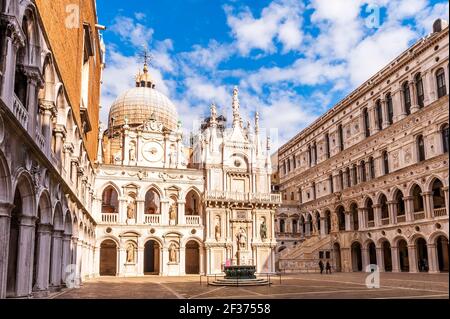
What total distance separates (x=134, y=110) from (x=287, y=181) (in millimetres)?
20061

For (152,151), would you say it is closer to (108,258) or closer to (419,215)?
(108,258)

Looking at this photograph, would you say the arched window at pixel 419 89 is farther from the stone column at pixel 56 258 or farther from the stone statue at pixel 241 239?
the stone column at pixel 56 258

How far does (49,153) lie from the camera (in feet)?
52.4

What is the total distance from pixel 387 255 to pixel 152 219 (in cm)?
2024

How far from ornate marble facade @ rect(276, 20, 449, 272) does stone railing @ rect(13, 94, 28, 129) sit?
25.7m

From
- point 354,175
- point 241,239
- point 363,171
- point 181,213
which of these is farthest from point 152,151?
point 363,171

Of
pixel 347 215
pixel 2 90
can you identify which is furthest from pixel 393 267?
pixel 2 90

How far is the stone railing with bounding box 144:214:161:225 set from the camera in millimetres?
38312

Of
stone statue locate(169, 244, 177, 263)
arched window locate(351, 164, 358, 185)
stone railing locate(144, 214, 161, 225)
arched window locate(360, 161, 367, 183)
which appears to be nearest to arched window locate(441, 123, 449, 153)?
arched window locate(360, 161, 367, 183)

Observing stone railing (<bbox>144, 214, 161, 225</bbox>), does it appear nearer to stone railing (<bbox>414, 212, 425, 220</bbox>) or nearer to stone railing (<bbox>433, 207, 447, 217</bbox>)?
stone railing (<bbox>414, 212, 425, 220</bbox>)

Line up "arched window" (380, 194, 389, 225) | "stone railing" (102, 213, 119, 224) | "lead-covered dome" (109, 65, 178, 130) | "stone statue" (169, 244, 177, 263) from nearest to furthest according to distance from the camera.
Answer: "stone railing" (102, 213, 119, 224) < "arched window" (380, 194, 389, 225) < "stone statue" (169, 244, 177, 263) < "lead-covered dome" (109, 65, 178, 130)

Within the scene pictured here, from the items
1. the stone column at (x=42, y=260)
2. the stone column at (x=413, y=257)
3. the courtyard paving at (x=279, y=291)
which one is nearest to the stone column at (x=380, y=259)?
the stone column at (x=413, y=257)

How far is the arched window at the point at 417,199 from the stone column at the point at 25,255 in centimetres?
2876
